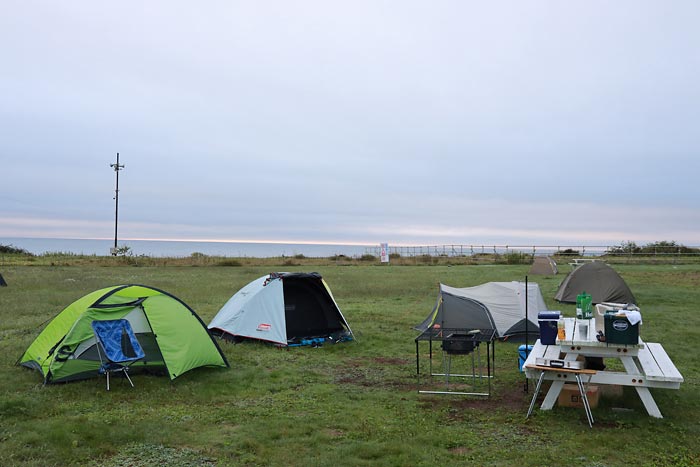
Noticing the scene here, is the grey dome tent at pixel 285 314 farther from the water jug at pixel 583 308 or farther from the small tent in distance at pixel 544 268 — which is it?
the small tent in distance at pixel 544 268

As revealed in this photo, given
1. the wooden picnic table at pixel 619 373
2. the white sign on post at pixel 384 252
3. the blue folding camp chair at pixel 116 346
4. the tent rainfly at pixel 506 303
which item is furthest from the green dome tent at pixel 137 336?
the white sign on post at pixel 384 252

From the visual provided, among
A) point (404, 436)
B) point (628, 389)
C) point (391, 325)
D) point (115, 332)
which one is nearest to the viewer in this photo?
point (404, 436)

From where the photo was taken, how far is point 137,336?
8.29 meters

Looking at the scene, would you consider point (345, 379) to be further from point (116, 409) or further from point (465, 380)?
point (116, 409)

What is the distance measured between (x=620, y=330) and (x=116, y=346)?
260 inches

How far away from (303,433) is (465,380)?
3266 millimetres

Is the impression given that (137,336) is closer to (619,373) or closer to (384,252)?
(619,373)

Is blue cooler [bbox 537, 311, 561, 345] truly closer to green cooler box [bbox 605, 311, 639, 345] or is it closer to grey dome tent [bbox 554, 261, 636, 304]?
green cooler box [bbox 605, 311, 639, 345]

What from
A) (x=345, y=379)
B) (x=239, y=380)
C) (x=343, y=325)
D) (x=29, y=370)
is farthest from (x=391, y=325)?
(x=29, y=370)

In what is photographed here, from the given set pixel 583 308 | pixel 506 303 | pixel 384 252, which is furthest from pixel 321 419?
pixel 384 252

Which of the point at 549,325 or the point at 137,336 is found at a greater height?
the point at 549,325

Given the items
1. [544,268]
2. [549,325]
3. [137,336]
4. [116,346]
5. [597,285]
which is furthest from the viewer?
[544,268]

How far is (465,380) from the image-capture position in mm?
8188

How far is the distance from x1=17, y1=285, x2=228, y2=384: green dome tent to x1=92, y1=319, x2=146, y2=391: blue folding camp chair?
15 cm
